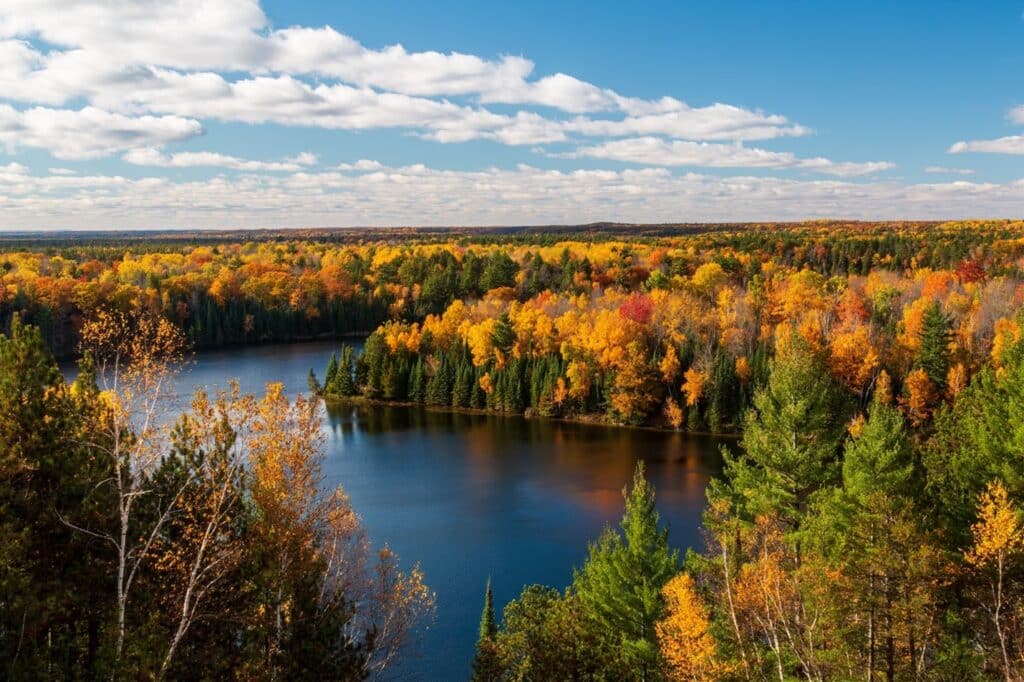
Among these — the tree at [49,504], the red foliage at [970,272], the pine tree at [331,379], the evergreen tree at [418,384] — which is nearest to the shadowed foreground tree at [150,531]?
the tree at [49,504]

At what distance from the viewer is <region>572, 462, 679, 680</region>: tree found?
50.3 ft

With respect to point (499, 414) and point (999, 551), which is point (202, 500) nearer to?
point (999, 551)

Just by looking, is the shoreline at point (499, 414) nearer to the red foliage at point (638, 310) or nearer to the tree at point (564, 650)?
the red foliage at point (638, 310)

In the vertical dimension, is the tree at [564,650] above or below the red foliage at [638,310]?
below

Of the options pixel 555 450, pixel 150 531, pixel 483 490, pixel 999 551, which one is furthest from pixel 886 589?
pixel 555 450

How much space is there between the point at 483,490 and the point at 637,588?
796 inches

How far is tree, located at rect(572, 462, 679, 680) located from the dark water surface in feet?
18.6

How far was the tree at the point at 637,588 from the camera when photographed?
15.3 metres

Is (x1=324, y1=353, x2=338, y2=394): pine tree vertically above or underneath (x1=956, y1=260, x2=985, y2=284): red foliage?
underneath

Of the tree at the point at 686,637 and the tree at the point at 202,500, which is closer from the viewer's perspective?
the tree at the point at 202,500

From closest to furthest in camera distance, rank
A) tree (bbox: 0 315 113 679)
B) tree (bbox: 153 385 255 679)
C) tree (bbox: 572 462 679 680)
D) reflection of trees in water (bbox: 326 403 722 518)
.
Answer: tree (bbox: 0 315 113 679), tree (bbox: 153 385 255 679), tree (bbox: 572 462 679 680), reflection of trees in water (bbox: 326 403 722 518)

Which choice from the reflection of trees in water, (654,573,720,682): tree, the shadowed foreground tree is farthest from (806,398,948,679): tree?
the reflection of trees in water

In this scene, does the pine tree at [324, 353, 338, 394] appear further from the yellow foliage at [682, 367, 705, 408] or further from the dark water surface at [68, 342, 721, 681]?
the yellow foliage at [682, 367, 705, 408]

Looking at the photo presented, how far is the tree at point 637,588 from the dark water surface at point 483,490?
5654 millimetres
